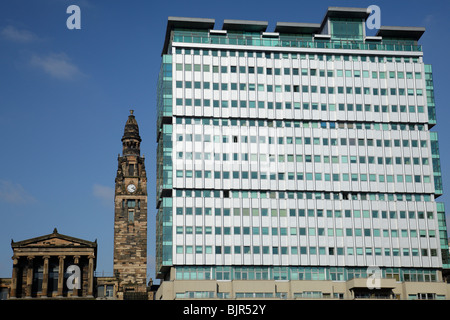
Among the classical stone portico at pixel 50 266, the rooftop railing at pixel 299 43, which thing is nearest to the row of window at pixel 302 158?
the rooftop railing at pixel 299 43

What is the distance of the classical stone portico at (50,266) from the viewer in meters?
141

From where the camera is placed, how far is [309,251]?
12181 centimetres

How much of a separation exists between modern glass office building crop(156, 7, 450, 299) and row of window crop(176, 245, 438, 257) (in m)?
0.21

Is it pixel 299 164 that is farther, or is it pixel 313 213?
pixel 299 164

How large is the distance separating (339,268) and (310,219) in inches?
389

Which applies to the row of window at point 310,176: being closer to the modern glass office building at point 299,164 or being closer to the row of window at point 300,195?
the modern glass office building at point 299,164

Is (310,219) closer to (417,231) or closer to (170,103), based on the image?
(417,231)

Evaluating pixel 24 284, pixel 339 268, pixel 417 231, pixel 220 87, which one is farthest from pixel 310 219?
pixel 24 284

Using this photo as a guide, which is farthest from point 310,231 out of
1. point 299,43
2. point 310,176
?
point 299,43

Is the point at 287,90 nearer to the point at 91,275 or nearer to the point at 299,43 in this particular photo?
the point at 299,43

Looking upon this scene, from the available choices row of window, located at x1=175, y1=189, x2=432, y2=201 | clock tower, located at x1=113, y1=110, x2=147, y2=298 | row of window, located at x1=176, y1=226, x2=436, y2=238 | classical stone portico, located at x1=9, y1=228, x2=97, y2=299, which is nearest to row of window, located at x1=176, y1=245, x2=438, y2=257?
row of window, located at x1=176, y1=226, x2=436, y2=238

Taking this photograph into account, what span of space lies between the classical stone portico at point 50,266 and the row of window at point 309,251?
108 ft

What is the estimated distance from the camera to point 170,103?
4951 inches

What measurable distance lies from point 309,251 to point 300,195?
10262 millimetres
